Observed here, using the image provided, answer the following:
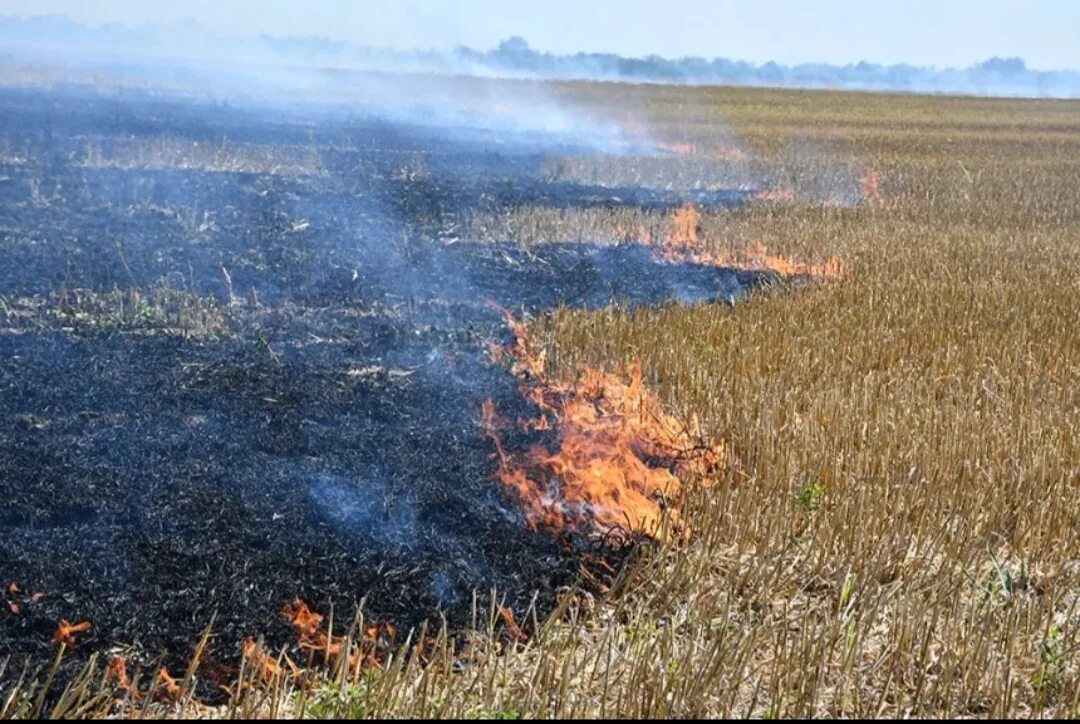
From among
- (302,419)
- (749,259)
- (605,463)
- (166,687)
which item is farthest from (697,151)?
(166,687)

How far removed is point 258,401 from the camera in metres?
6.95

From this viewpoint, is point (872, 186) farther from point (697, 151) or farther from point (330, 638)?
point (330, 638)

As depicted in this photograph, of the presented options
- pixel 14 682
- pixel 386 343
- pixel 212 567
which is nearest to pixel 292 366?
pixel 386 343

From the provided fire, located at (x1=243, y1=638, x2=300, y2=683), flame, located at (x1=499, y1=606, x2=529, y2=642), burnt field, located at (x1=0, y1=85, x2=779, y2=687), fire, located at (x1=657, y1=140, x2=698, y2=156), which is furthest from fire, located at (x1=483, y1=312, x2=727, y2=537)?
fire, located at (x1=657, y1=140, x2=698, y2=156)

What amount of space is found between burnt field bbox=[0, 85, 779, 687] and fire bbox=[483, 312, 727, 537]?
0.45 feet

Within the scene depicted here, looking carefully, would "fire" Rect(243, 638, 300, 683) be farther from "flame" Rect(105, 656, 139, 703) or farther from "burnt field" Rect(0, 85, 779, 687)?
"flame" Rect(105, 656, 139, 703)

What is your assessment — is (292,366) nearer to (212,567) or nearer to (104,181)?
(212,567)

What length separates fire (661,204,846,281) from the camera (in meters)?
12.6

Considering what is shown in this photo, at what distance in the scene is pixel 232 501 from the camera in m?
5.54

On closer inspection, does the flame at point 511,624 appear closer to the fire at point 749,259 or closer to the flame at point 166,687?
the flame at point 166,687

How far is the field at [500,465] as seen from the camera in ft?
14.0

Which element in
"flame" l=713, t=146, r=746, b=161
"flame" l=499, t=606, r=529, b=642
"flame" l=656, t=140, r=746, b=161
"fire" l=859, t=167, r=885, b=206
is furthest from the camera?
"flame" l=656, t=140, r=746, b=161

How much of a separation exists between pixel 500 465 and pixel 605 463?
1.80ft

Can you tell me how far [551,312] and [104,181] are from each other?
7544 mm
